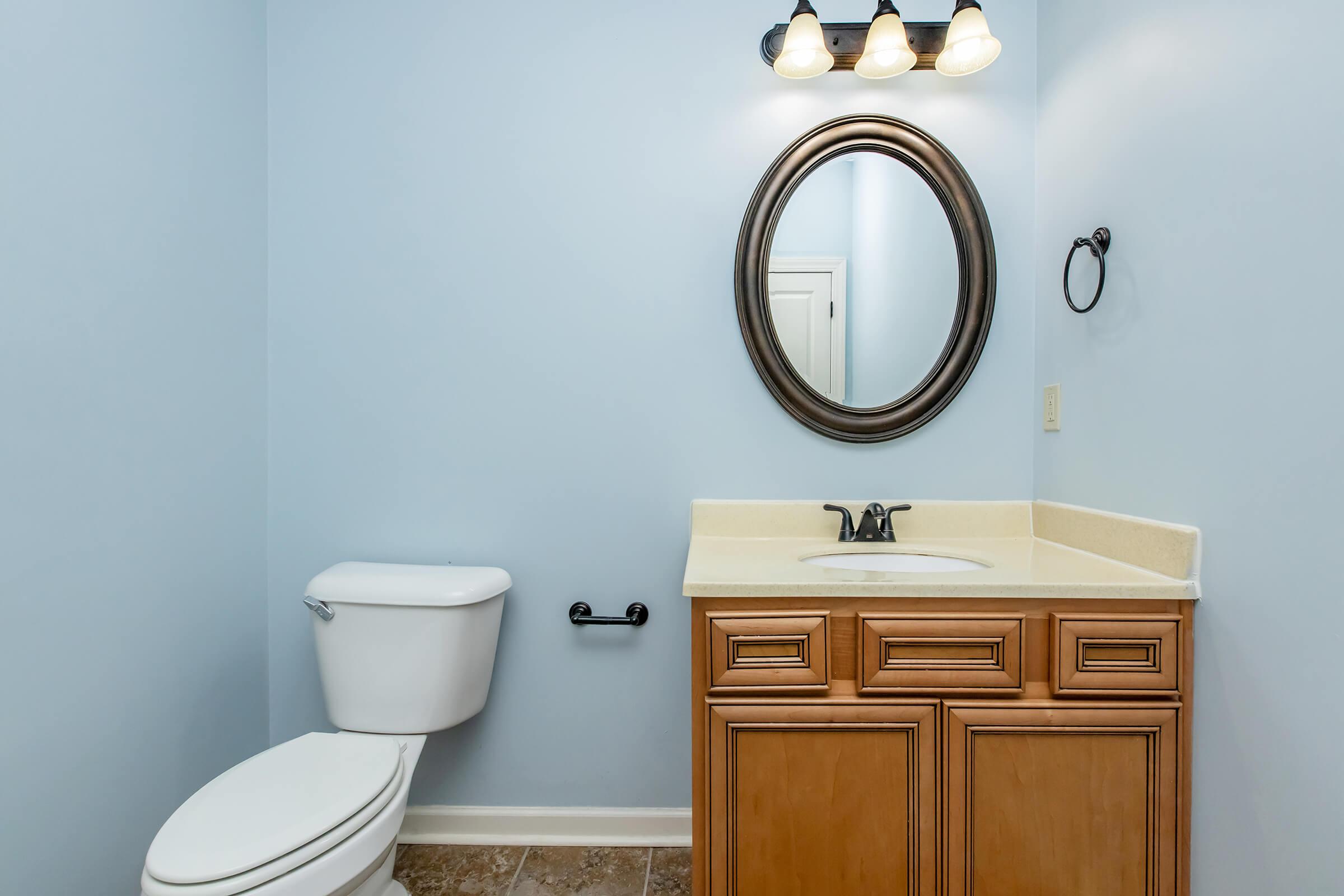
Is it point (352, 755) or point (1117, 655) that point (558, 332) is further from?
point (1117, 655)

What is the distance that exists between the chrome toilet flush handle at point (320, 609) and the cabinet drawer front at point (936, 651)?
1152 mm

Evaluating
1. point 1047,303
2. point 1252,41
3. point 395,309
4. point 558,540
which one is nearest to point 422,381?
point 395,309

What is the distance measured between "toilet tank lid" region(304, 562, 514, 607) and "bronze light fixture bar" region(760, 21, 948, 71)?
A: 4.84 ft

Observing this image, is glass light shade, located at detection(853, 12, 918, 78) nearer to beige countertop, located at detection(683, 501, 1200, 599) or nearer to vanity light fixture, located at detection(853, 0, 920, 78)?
vanity light fixture, located at detection(853, 0, 920, 78)

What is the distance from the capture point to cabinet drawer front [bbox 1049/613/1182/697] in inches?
41.8

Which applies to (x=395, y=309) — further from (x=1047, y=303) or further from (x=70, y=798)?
(x=1047, y=303)

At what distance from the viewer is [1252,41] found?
0.94 metres

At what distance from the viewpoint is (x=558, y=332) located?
5.27 feet

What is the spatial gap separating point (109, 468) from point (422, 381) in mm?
641

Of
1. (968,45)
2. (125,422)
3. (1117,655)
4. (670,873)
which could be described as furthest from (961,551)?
(125,422)

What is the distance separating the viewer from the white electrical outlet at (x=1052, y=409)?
4.89 ft

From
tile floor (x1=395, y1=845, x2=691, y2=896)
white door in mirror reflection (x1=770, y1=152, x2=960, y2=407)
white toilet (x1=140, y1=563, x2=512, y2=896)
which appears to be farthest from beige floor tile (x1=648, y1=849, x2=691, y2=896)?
white door in mirror reflection (x1=770, y1=152, x2=960, y2=407)

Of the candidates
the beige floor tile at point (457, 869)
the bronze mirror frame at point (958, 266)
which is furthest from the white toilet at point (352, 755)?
the bronze mirror frame at point (958, 266)

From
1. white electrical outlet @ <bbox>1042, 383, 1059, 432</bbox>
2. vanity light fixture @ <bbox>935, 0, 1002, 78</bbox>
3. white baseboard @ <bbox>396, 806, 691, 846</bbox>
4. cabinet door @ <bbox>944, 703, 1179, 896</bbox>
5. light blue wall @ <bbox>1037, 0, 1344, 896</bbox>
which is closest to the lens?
light blue wall @ <bbox>1037, 0, 1344, 896</bbox>
